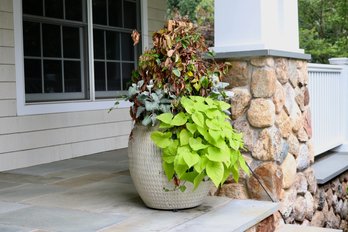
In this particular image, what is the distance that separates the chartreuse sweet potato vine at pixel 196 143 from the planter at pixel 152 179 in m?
0.07

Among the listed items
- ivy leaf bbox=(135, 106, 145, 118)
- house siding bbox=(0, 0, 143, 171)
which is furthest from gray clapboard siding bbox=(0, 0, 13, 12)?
ivy leaf bbox=(135, 106, 145, 118)

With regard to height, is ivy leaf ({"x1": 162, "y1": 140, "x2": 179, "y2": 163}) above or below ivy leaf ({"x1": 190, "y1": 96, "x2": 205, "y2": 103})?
below

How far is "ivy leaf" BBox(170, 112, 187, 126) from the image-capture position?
3064 mm

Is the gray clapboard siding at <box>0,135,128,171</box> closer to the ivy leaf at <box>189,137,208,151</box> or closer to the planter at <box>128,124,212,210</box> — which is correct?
→ the planter at <box>128,124,212,210</box>

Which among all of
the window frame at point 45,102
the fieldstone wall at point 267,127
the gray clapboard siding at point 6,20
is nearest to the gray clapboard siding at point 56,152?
the window frame at point 45,102

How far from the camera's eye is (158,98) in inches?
126

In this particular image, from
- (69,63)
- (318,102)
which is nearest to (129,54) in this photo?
(69,63)

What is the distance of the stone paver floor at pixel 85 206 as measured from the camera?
115 inches

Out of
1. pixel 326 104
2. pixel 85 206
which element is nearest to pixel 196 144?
pixel 85 206

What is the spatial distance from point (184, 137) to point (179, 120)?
11 centimetres

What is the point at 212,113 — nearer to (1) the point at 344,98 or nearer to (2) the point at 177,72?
(2) the point at 177,72

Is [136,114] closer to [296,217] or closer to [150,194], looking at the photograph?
[150,194]

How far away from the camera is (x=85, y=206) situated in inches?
132

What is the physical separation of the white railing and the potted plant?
1.95m
